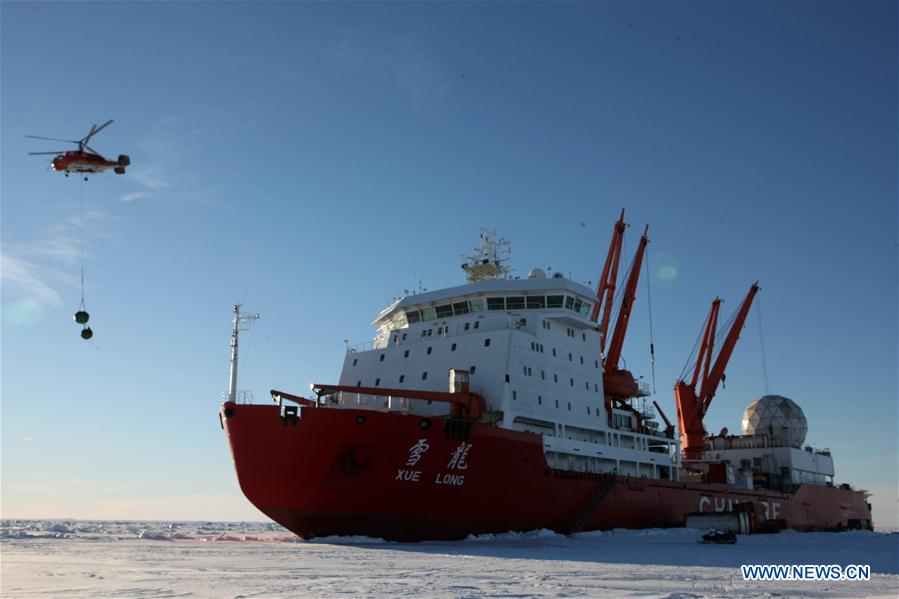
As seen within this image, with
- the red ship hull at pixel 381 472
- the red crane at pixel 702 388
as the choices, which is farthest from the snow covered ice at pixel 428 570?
the red crane at pixel 702 388

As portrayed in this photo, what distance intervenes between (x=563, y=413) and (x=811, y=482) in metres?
27.2

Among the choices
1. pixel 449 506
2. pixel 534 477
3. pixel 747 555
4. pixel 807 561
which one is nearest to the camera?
pixel 807 561

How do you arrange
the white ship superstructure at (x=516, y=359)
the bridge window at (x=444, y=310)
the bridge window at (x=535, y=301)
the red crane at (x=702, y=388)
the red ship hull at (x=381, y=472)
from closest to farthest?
the red ship hull at (x=381, y=472)
the white ship superstructure at (x=516, y=359)
the bridge window at (x=535, y=301)
the bridge window at (x=444, y=310)
the red crane at (x=702, y=388)

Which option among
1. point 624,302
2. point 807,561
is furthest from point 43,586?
point 624,302

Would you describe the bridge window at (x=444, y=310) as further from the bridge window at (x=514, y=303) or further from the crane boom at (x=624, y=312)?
the crane boom at (x=624, y=312)

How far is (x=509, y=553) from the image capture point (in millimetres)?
20219

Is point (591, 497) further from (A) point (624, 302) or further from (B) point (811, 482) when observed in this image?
(B) point (811, 482)

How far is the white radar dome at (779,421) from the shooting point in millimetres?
48500

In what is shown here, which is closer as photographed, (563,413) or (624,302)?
(563,413)

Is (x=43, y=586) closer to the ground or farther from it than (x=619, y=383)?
closer to the ground

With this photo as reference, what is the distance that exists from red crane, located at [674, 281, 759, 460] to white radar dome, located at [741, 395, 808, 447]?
6.57m

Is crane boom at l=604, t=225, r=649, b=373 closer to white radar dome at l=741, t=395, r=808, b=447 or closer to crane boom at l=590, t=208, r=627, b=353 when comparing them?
crane boom at l=590, t=208, r=627, b=353

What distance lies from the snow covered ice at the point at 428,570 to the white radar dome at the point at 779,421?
84.3 ft

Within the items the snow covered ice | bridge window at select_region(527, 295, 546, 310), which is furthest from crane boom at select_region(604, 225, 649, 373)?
the snow covered ice
